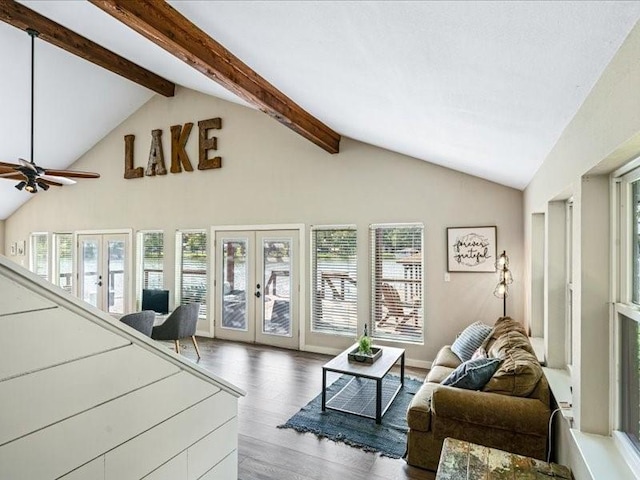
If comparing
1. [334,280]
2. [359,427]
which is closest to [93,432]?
[359,427]

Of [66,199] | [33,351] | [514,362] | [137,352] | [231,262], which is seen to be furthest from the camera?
[66,199]

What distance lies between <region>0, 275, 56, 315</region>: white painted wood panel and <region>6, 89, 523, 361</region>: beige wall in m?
3.17

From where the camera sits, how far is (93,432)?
0.89 m

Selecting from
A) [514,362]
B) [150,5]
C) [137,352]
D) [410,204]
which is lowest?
[514,362]

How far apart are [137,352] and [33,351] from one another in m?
0.28

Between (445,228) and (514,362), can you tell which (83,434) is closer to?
(514,362)

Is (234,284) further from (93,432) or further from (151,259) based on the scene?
(93,432)

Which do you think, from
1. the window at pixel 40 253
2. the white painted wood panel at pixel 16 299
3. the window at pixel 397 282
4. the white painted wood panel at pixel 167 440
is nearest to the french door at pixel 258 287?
the window at pixel 397 282

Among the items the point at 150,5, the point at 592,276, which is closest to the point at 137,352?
the point at 592,276

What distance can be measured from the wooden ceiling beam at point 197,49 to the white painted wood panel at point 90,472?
7.81 feet

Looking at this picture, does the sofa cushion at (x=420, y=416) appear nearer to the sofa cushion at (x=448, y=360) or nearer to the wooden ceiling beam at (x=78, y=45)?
the sofa cushion at (x=448, y=360)

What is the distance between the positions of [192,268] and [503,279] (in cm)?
497

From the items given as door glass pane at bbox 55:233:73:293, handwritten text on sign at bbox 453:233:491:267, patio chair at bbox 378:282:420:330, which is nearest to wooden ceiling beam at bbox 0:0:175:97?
door glass pane at bbox 55:233:73:293

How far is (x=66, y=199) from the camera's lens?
7820 millimetres
